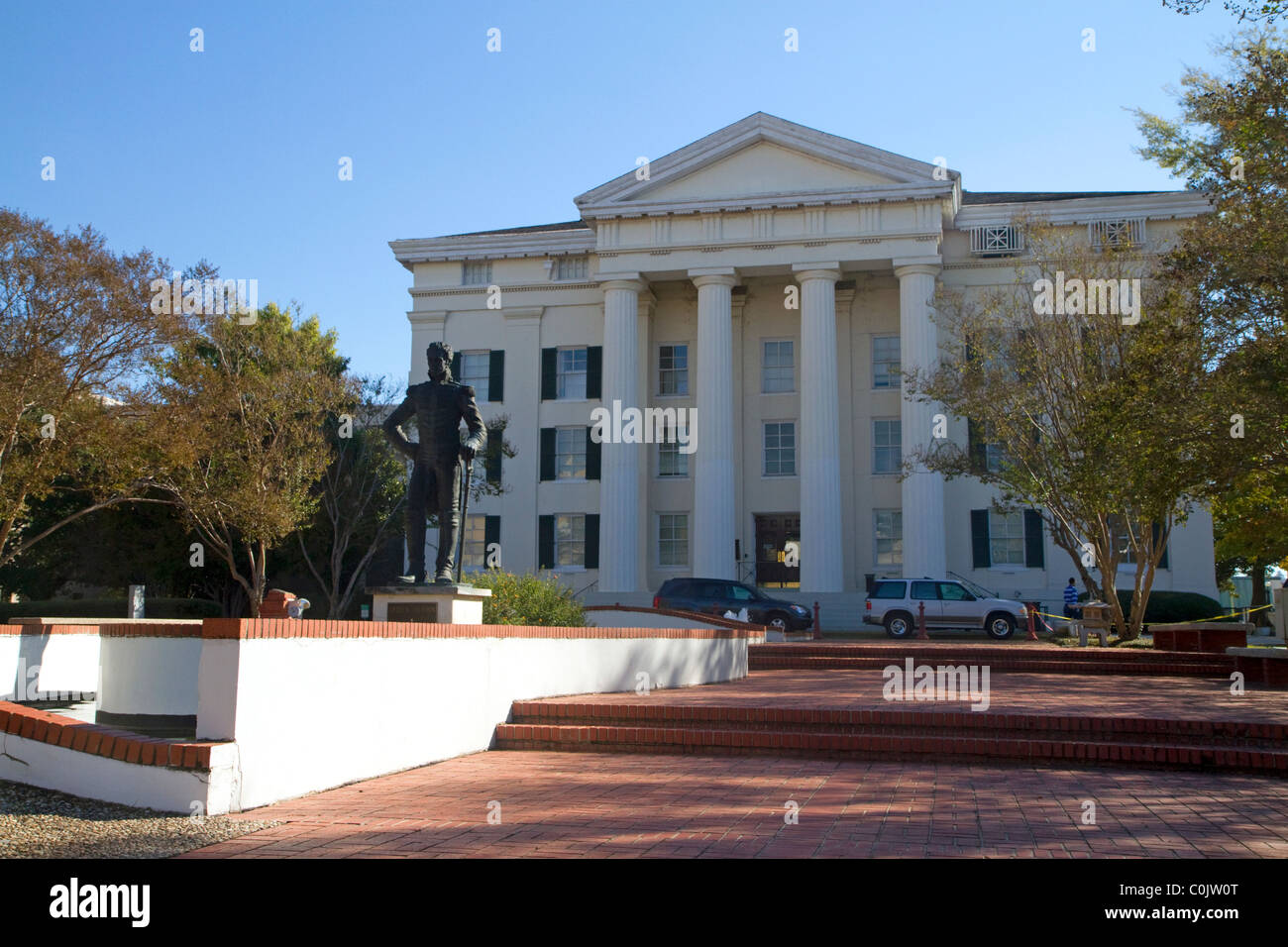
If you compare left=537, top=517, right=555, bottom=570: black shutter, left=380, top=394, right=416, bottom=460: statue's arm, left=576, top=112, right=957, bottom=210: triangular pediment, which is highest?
left=576, top=112, right=957, bottom=210: triangular pediment

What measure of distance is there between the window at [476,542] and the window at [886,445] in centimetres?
1319

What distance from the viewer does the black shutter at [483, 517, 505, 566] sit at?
3616cm

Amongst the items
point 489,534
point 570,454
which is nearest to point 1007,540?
point 570,454

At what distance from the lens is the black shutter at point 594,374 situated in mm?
36156

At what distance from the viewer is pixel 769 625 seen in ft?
90.3

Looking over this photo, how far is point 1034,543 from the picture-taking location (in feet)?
107

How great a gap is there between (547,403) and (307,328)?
334 inches

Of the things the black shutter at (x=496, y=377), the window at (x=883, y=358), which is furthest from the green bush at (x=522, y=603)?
the black shutter at (x=496, y=377)

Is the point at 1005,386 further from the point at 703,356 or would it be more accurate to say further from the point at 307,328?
the point at 307,328

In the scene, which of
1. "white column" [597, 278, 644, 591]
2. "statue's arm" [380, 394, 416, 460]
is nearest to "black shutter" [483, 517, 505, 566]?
"white column" [597, 278, 644, 591]

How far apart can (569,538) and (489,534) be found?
107 inches

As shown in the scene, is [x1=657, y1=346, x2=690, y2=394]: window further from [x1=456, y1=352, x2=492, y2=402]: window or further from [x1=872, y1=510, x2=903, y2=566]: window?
[x1=872, y1=510, x2=903, y2=566]: window

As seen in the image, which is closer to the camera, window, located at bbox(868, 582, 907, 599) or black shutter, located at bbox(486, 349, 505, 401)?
window, located at bbox(868, 582, 907, 599)

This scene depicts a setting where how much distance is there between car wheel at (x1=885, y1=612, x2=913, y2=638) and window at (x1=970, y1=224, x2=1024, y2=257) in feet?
41.0
